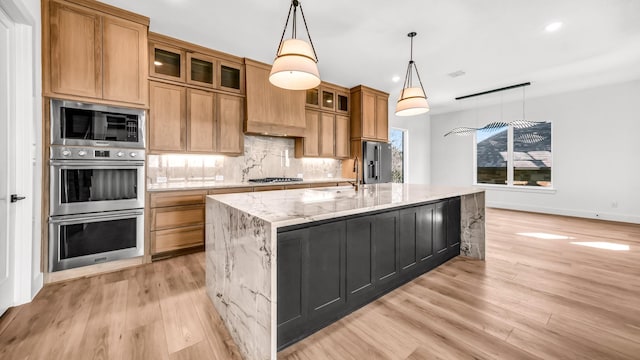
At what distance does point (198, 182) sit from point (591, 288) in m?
4.72

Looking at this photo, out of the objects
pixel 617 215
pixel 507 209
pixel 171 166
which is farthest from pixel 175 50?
pixel 617 215

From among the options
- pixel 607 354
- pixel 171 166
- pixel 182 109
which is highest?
pixel 182 109

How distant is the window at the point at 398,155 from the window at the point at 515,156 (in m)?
2.04

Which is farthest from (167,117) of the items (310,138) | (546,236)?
(546,236)

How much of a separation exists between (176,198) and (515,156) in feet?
25.2

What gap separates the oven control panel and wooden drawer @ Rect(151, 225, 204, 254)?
0.93 meters

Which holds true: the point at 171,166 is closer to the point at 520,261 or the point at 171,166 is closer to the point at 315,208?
the point at 315,208

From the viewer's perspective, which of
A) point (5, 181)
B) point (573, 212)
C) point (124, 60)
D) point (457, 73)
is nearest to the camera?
point (5, 181)

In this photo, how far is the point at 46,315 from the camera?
200 cm

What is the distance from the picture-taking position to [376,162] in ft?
18.7

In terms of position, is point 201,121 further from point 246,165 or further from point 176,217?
point 176,217

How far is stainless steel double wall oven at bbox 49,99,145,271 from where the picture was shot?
255cm

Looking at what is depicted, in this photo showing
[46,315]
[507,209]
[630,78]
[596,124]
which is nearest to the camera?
[46,315]

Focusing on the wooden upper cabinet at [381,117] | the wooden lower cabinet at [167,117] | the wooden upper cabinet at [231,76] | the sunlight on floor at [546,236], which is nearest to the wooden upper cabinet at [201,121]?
the wooden lower cabinet at [167,117]
